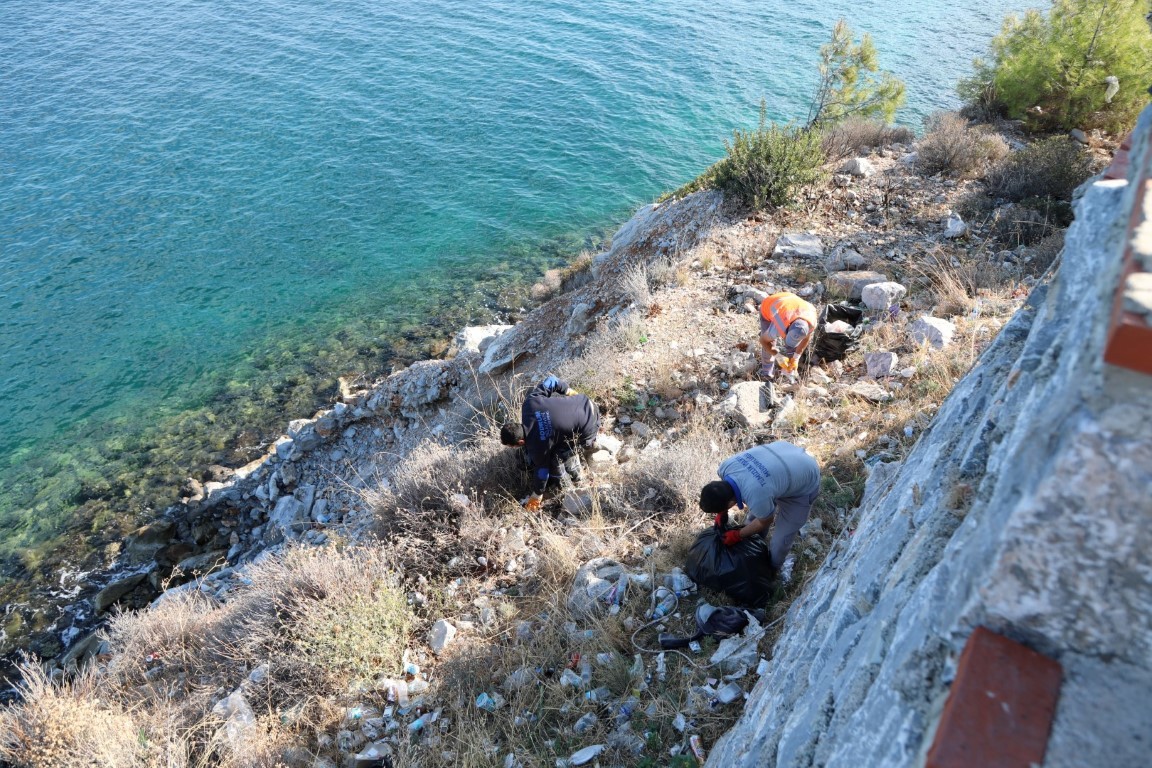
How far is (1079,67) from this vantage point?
1233 centimetres

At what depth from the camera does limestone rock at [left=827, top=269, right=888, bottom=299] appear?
324 inches

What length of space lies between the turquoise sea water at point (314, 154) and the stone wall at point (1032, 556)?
1291cm

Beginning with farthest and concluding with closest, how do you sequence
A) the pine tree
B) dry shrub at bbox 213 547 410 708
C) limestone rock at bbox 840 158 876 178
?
the pine tree < limestone rock at bbox 840 158 876 178 < dry shrub at bbox 213 547 410 708

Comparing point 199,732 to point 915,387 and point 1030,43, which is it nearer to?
point 915,387

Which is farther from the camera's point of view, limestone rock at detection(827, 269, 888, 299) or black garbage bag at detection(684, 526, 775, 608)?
limestone rock at detection(827, 269, 888, 299)

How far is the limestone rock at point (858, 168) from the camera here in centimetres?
1152

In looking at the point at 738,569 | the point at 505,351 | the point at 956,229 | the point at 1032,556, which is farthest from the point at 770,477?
the point at 505,351

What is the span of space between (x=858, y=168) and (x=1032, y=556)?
38.6 feet

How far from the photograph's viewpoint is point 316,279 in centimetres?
1612

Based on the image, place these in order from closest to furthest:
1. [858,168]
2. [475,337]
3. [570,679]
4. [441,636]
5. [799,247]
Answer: [570,679], [441,636], [799,247], [858,168], [475,337]

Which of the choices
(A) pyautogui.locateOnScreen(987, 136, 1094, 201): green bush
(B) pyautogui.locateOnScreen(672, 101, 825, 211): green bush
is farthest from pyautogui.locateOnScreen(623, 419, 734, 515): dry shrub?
(A) pyautogui.locateOnScreen(987, 136, 1094, 201): green bush

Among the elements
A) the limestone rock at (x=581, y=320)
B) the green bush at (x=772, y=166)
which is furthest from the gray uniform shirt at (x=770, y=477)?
Result: the green bush at (x=772, y=166)

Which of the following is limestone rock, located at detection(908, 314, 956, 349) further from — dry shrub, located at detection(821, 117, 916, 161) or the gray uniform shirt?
dry shrub, located at detection(821, 117, 916, 161)

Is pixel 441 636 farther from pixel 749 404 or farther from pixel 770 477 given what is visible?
pixel 749 404
